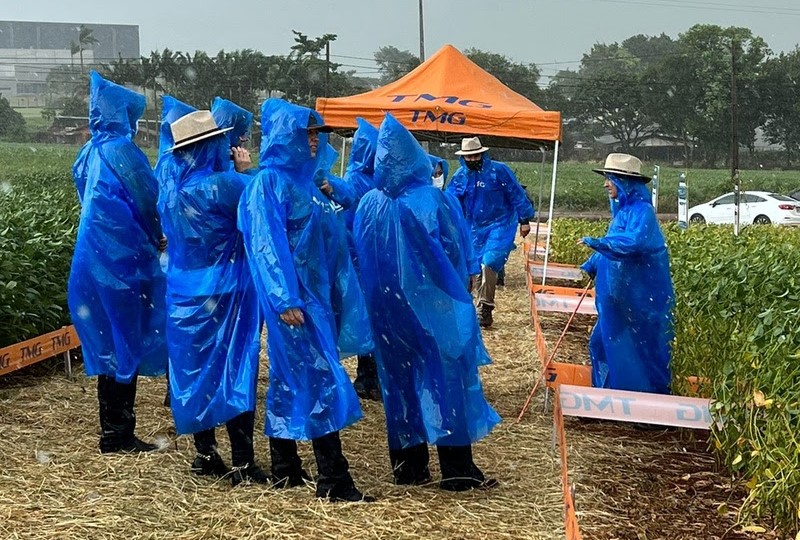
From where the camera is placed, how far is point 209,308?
479 centimetres

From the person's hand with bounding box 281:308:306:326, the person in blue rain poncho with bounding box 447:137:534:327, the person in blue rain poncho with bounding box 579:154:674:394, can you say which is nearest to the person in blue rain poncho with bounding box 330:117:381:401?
the person in blue rain poncho with bounding box 579:154:674:394

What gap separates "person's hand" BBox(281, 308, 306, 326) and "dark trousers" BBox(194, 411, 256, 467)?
26.2 inches

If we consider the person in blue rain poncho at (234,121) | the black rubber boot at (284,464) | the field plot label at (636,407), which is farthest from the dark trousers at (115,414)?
the field plot label at (636,407)

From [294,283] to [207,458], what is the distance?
3.76 ft

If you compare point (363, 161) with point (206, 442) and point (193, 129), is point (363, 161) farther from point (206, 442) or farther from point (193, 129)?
point (206, 442)

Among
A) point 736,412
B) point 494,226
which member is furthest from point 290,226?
point 494,226

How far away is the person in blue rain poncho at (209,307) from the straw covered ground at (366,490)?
0.33 metres

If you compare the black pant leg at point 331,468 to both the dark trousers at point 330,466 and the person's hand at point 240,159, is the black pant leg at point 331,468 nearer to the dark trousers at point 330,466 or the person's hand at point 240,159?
the dark trousers at point 330,466

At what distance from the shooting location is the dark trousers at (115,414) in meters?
5.44

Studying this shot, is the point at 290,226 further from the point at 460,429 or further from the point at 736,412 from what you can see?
the point at 736,412

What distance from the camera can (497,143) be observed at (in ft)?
43.3

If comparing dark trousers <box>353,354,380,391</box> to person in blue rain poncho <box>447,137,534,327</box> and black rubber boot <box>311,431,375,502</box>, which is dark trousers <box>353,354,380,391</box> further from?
person in blue rain poncho <box>447,137,534,327</box>

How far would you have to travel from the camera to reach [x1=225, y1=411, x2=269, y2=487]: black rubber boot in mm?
4891

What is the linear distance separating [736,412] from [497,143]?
8775mm
